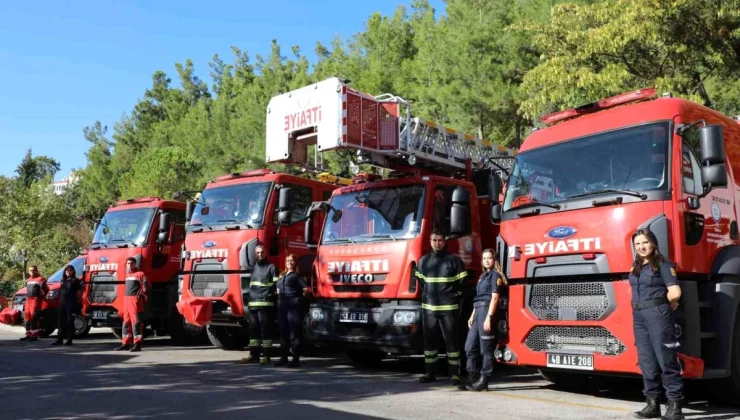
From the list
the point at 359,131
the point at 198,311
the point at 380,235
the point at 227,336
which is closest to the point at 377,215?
the point at 380,235

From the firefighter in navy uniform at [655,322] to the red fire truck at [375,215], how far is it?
282cm

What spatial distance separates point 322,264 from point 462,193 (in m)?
2.21

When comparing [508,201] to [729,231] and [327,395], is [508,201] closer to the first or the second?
[729,231]

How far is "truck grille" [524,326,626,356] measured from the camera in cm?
614

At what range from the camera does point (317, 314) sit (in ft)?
30.2

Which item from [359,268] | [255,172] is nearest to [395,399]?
Answer: [359,268]

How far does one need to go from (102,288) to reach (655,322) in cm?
1047

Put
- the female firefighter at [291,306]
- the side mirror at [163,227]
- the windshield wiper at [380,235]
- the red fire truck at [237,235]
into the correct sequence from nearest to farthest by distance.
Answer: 1. the windshield wiper at [380,235]
2. the female firefighter at [291,306]
3. the red fire truck at [237,235]
4. the side mirror at [163,227]

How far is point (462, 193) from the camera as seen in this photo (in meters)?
8.41

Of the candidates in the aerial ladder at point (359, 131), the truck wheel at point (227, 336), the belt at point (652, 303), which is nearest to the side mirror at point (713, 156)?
the belt at point (652, 303)

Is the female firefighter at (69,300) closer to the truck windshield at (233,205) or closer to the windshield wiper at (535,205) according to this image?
the truck windshield at (233,205)

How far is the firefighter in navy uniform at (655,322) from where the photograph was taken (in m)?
5.68

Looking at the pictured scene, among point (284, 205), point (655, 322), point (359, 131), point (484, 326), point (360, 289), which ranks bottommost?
point (484, 326)

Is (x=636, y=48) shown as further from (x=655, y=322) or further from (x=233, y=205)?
(x=655, y=322)
